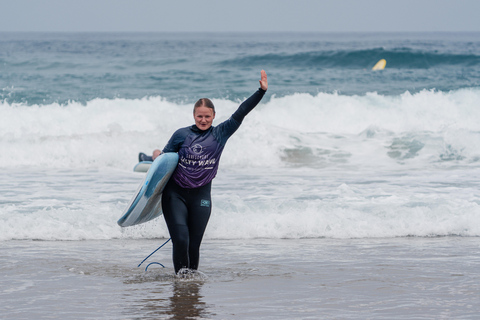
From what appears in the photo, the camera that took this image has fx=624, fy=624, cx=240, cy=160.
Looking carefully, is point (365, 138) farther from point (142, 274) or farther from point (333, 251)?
point (142, 274)

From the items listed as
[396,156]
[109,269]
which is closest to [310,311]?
[109,269]

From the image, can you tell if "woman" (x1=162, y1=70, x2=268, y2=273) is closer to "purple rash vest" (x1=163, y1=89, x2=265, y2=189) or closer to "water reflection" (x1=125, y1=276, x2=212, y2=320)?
"purple rash vest" (x1=163, y1=89, x2=265, y2=189)

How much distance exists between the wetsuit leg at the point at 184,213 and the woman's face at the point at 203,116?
0.46 metres

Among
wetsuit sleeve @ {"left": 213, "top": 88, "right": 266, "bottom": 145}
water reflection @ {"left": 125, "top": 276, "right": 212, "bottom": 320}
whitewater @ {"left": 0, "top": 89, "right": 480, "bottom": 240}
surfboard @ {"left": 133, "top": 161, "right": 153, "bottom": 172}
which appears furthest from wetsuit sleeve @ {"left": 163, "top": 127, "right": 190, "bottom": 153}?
surfboard @ {"left": 133, "top": 161, "right": 153, "bottom": 172}

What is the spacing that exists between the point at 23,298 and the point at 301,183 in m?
6.55

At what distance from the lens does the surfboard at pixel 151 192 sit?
462 centimetres

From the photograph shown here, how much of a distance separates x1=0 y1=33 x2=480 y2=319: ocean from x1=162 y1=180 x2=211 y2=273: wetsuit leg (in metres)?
0.37

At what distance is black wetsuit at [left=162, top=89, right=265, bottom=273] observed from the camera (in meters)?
4.66

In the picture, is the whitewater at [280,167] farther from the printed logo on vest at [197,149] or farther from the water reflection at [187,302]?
the printed logo on vest at [197,149]

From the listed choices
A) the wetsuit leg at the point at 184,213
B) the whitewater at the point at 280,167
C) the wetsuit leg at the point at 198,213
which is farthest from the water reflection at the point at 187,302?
the whitewater at the point at 280,167

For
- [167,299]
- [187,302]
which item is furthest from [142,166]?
[187,302]

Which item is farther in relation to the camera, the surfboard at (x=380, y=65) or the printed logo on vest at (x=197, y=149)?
the surfboard at (x=380, y=65)

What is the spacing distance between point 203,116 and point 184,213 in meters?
0.75

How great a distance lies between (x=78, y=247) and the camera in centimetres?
648
